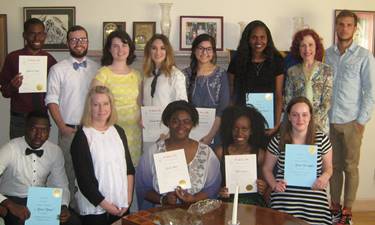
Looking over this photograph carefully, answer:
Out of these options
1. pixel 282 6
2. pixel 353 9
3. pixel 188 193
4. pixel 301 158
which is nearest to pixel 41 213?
pixel 188 193

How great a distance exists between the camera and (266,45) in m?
3.40

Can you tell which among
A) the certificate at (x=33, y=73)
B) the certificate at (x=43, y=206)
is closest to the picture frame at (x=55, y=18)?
the certificate at (x=33, y=73)

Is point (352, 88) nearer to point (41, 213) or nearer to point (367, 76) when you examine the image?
point (367, 76)

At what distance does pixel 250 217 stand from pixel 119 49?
1.68 m

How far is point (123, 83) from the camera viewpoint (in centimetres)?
323

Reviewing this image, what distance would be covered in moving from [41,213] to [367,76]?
9.19ft

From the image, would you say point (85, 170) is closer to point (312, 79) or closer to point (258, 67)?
point (258, 67)

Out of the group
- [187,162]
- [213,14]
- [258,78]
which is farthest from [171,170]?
[213,14]

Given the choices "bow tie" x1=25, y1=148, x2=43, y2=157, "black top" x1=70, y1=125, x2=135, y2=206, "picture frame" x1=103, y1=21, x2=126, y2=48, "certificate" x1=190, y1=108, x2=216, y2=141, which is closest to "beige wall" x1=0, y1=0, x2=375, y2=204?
"picture frame" x1=103, y1=21, x2=126, y2=48

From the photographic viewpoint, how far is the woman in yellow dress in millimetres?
3207

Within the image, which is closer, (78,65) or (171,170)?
(171,170)

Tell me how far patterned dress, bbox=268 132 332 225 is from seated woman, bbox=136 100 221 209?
401 millimetres

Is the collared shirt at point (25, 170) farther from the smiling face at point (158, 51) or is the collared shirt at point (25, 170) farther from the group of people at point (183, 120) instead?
the smiling face at point (158, 51)

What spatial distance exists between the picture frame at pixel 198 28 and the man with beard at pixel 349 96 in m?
1.10
